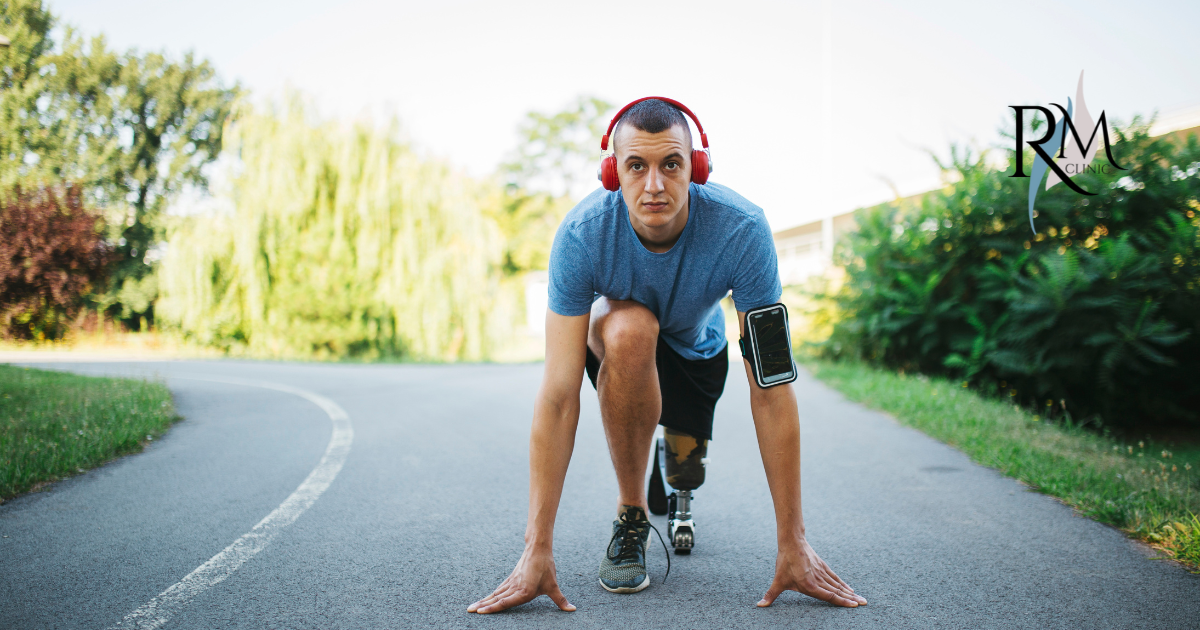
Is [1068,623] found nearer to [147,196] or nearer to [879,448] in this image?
[879,448]

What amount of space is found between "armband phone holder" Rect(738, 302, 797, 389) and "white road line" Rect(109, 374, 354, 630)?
2.06 m

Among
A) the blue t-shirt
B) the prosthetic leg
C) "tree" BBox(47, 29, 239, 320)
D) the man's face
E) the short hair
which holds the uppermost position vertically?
"tree" BBox(47, 29, 239, 320)

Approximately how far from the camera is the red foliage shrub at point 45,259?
745 cm

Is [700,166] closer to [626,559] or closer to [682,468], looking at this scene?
[682,468]

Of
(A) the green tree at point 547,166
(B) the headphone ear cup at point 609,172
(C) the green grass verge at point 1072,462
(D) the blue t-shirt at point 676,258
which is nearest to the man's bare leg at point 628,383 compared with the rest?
(D) the blue t-shirt at point 676,258

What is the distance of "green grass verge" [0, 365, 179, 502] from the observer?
12.7 ft

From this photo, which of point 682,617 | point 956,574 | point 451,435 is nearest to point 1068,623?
point 956,574

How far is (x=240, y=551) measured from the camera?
8.86 feet

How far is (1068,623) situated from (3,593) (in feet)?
11.3

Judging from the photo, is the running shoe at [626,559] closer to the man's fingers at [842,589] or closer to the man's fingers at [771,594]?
the man's fingers at [771,594]

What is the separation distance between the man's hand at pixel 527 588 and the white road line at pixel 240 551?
0.97 m

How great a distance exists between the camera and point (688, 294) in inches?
98.3

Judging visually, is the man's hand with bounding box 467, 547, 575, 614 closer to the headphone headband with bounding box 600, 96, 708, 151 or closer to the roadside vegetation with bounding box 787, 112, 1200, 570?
the headphone headband with bounding box 600, 96, 708, 151

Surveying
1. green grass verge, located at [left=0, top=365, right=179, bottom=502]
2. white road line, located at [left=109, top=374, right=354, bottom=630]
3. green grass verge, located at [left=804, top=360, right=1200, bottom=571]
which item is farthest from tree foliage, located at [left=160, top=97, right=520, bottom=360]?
white road line, located at [left=109, top=374, right=354, bottom=630]
